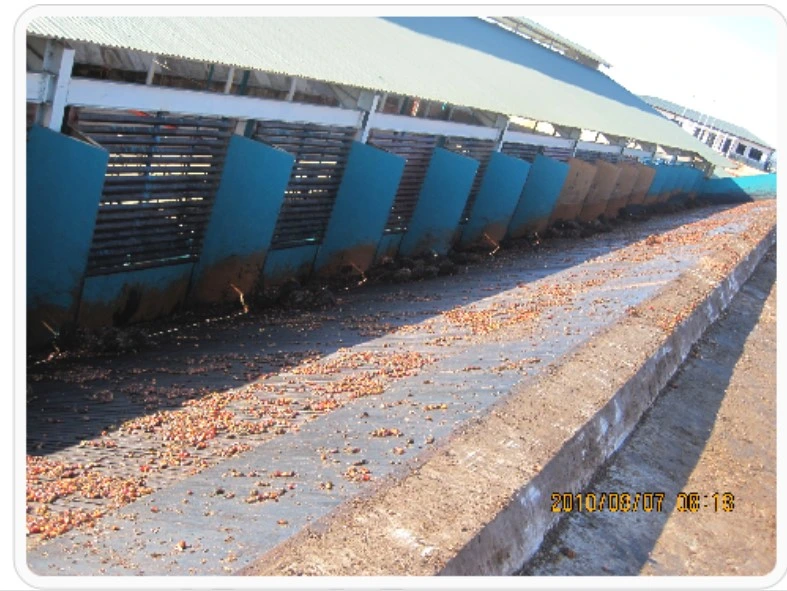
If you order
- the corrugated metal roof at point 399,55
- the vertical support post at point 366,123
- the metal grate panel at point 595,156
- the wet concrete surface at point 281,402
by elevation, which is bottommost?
the wet concrete surface at point 281,402

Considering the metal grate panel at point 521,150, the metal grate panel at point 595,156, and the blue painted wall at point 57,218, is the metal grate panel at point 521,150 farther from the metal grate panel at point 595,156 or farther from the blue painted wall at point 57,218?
the blue painted wall at point 57,218

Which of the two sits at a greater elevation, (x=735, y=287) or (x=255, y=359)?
(x=735, y=287)

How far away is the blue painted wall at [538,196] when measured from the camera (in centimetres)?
1512

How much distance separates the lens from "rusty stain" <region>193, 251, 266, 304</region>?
28.1 feet

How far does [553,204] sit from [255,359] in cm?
1012

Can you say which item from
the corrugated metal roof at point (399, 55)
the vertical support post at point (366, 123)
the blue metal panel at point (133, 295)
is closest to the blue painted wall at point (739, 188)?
the corrugated metal roof at point (399, 55)

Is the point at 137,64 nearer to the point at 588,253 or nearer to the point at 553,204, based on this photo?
the point at 588,253

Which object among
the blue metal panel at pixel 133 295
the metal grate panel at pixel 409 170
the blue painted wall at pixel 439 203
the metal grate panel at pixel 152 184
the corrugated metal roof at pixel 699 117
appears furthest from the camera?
the corrugated metal roof at pixel 699 117

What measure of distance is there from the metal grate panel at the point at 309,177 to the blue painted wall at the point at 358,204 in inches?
4.5

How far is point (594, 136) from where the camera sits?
21.8m

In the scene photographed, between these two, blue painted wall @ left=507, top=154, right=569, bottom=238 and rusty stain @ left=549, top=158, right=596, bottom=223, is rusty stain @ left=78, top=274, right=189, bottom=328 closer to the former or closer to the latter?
blue painted wall @ left=507, top=154, right=569, bottom=238

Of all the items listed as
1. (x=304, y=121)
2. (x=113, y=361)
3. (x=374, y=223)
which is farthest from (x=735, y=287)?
(x=113, y=361)

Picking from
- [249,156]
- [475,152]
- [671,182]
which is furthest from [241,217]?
[671,182]

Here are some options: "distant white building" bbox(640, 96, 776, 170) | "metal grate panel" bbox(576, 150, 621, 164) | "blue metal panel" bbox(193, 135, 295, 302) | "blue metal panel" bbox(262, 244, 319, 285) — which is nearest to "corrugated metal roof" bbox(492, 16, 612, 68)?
"metal grate panel" bbox(576, 150, 621, 164)
